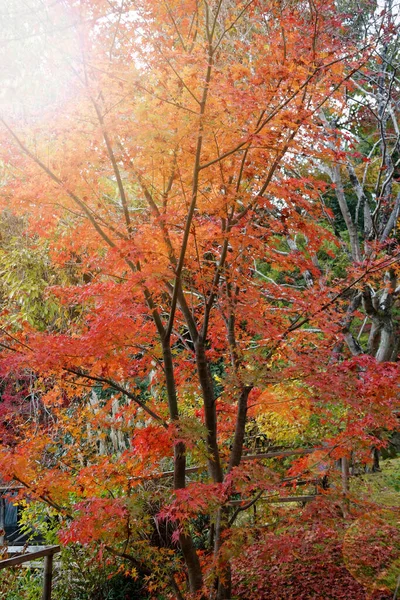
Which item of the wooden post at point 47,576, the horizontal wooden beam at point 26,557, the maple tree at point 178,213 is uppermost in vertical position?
the maple tree at point 178,213

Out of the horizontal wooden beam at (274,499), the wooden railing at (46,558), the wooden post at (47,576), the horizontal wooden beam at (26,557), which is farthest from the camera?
the horizontal wooden beam at (274,499)

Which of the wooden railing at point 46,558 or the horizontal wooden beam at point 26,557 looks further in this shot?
the wooden railing at point 46,558

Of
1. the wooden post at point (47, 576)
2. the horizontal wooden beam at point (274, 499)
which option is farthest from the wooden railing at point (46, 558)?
the horizontal wooden beam at point (274, 499)

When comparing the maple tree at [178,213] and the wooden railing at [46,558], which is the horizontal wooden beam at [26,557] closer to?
the wooden railing at [46,558]

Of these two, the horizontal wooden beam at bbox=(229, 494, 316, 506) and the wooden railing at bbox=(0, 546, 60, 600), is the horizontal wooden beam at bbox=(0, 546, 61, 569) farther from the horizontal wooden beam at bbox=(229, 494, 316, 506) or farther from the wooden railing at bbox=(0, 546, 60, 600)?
the horizontal wooden beam at bbox=(229, 494, 316, 506)

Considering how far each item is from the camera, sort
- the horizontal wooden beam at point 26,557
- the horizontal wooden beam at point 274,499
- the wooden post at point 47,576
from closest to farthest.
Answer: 1. the horizontal wooden beam at point 26,557
2. the wooden post at point 47,576
3. the horizontal wooden beam at point 274,499

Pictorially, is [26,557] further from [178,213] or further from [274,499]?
[178,213]

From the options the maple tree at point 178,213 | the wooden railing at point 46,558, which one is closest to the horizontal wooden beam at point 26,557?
the wooden railing at point 46,558

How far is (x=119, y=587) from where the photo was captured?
5.46 meters

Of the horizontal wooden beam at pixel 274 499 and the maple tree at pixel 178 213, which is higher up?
the maple tree at pixel 178 213

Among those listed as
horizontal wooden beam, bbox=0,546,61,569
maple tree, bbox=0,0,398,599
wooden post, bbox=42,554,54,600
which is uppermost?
maple tree, bbox=0,0,398,599

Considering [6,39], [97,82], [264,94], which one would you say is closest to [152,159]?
[97,82]

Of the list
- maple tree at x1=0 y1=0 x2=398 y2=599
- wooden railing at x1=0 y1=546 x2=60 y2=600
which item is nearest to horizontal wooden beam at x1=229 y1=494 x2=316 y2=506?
maple tree at x1=0 y1=0 x2=398 y2=599

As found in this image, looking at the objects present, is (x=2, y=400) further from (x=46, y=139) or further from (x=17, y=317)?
(x=46, y=139)
